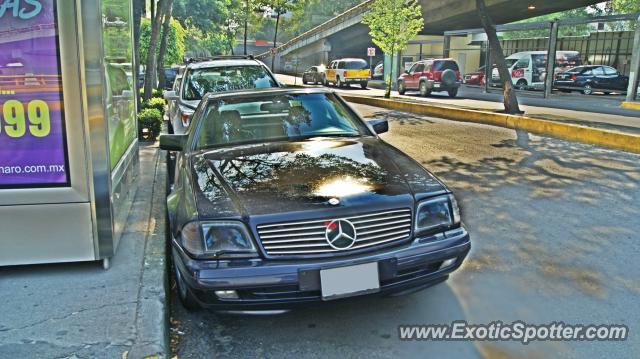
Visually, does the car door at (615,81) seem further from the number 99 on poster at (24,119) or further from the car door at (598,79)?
the number 99 on poster at (24,119)

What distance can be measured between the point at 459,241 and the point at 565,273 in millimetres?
1294

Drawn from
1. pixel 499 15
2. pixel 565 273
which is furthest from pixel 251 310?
pixel 499 15

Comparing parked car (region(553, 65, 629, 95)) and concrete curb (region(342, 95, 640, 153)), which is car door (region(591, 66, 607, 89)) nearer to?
parked car (region(553, 65, 629, 95))

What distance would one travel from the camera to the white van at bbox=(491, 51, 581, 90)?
25.7m

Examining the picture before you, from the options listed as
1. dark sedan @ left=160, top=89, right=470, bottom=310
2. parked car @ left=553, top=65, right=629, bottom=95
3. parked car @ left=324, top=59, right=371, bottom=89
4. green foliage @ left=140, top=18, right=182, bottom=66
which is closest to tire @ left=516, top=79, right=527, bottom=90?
parked car @ left=553, top=65, right=629, bottom=95

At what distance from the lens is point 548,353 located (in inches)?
126

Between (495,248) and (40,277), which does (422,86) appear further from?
(40,277)

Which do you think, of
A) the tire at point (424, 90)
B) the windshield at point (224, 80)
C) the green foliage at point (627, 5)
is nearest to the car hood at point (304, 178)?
the windshield at point (224, 80)

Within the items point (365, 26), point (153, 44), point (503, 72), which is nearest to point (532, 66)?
point (503, 72)

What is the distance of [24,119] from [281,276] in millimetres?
2136

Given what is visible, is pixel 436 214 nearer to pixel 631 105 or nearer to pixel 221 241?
pixel 221 241

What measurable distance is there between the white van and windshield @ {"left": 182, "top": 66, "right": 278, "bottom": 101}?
60.6 feet

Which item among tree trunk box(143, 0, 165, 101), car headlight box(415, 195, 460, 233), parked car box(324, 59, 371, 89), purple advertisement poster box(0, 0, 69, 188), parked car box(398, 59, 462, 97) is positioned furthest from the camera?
parked car box(324, 59, 371, 89)

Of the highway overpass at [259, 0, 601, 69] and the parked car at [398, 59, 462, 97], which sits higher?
the highway overpass at [259, 0, 601, 69]
